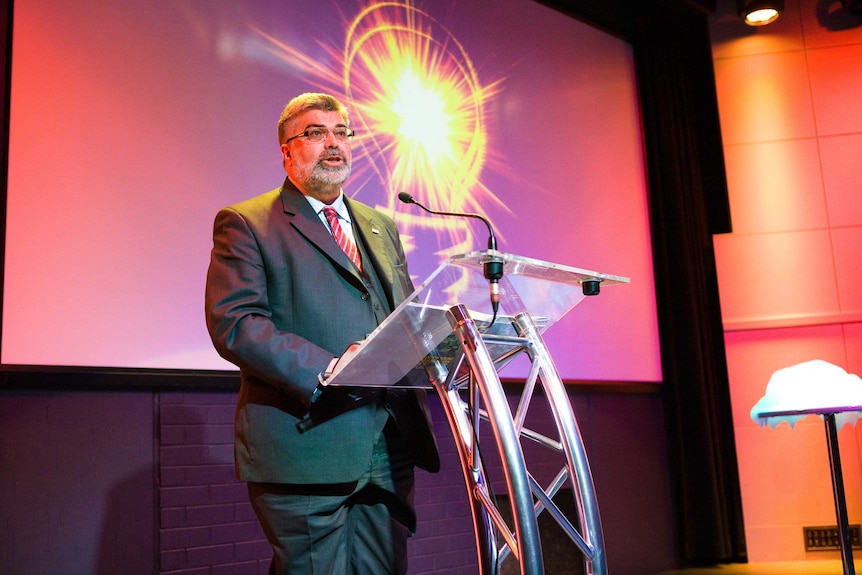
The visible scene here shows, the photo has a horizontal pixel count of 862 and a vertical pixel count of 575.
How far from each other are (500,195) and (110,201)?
2.18m

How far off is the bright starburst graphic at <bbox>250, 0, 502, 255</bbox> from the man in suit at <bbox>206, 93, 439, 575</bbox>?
5.92ft

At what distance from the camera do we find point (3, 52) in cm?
305

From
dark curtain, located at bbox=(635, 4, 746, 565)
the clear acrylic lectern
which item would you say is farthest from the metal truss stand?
dark curtain, located at bbox=(635, 4, 746, 565)

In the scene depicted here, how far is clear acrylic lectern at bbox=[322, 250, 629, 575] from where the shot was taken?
1.60 metres

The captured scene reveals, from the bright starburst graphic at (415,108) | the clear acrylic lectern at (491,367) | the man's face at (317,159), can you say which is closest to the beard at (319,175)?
the man's face at (317,159)

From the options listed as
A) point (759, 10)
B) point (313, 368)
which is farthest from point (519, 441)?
point (759, 10)

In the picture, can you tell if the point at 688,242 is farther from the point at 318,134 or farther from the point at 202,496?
the point at 318,134

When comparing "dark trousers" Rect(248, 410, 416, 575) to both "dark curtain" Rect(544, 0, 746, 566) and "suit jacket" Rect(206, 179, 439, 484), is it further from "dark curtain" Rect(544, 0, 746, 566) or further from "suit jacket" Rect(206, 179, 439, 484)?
"dark curtain" Rect(544, 0, 746, 566)

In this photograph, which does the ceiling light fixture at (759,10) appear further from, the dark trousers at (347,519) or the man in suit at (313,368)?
the dark trousers at (347,519)

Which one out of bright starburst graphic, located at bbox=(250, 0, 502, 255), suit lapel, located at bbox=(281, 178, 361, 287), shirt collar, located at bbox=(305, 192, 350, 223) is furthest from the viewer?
bright starburst graphic, located at bbox=(250, 0, 502, 255)

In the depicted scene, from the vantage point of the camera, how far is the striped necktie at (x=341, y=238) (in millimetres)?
2178

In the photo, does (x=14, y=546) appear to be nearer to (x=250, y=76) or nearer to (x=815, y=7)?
(x=250, y=76)

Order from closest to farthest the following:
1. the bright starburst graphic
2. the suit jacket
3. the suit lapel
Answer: the suit jacket
the suit lapel
the bright starburst graphic

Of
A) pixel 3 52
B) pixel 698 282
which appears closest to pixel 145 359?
pixel 3 52
